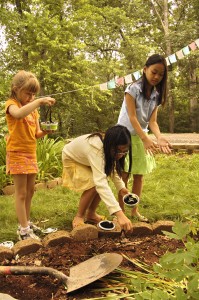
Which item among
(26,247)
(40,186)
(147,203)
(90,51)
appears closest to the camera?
(26,247)

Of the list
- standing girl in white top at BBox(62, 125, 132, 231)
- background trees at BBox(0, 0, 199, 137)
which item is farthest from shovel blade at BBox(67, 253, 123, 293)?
background trees at BBox(0, 0, 199, 137)

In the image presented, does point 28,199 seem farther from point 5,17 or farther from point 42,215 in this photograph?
point 5,17

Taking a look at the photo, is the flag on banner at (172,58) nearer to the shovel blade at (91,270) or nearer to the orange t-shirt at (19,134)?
the orange t-shirt at (19,134)

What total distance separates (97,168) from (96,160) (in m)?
0.07

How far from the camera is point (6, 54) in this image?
30.4 ft

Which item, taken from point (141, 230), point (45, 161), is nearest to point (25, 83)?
point (141, 230)

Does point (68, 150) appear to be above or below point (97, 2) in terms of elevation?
below

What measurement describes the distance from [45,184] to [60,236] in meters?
1.74

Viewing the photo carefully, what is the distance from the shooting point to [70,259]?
2.04m

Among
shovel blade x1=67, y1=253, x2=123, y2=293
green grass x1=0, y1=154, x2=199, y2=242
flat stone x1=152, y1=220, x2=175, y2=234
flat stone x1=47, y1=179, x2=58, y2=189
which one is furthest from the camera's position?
flat stone x1=47, y1=179, x2=58, y2=189

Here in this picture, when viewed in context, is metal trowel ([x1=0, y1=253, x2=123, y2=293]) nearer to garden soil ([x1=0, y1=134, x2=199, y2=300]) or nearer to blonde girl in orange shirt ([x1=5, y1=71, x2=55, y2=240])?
garden soil ([x1=0, y1=134, x2=199, y2=300])

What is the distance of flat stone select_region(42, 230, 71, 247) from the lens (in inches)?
87.7

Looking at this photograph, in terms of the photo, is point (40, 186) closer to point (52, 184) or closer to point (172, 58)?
point (52, 184)

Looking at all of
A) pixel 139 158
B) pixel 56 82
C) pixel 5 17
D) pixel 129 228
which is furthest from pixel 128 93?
pixel 56 82
